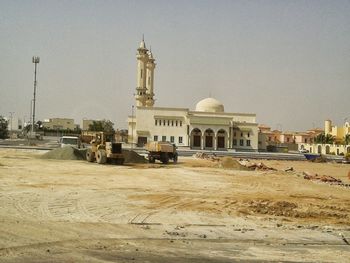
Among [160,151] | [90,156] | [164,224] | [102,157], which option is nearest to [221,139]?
[160,151]

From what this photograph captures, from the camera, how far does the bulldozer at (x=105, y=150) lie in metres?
32.9

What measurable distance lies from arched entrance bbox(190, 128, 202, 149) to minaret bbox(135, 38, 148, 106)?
1170 centimetres

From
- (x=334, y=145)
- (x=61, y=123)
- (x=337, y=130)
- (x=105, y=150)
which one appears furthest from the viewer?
(x=61, y=123)

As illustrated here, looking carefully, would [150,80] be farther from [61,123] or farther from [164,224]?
[164,224]

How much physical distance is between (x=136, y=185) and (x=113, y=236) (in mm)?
10306

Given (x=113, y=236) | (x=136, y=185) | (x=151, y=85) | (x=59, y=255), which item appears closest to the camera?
(x=59, y=255)

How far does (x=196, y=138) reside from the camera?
79.5 metres

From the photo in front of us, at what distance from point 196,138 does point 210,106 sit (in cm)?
1044

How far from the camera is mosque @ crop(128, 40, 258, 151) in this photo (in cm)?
7775

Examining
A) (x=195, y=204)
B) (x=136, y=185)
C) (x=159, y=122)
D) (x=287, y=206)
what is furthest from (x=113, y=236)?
(x=159, y=122)

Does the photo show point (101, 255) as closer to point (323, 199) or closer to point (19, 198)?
point (19, 198)

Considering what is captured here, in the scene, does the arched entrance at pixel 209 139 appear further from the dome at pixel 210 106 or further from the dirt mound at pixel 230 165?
the dirt mound at pixel 230 165

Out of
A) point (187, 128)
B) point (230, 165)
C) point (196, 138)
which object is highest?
point (187, 128)

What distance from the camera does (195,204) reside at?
1484cm
